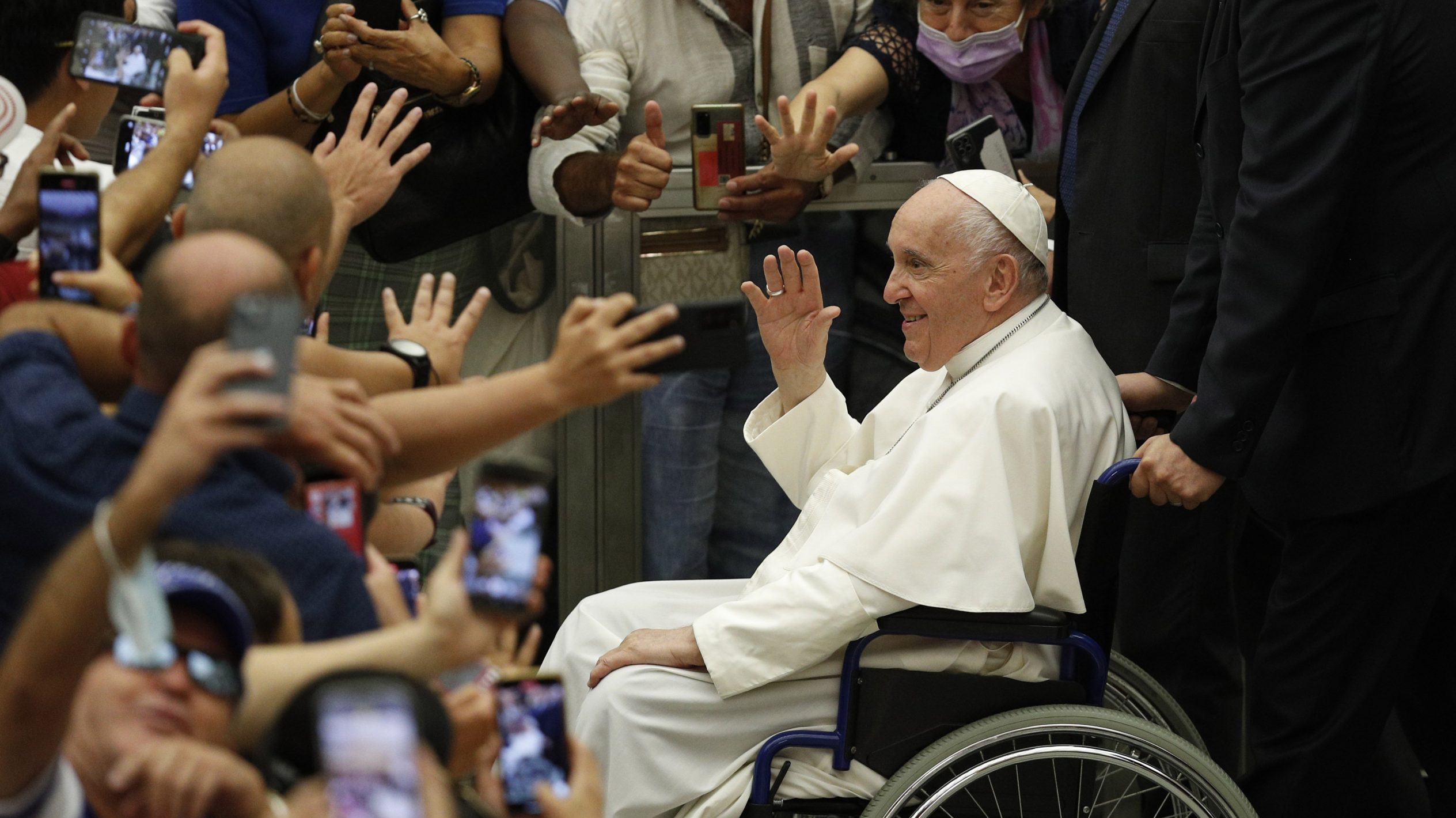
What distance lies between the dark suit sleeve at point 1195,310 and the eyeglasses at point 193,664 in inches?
88.4

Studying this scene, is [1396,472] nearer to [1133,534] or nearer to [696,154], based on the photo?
[1133,534]

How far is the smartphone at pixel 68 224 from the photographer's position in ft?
5.80

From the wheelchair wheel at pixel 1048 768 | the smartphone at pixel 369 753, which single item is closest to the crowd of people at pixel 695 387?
the smartphone at pixel 369 753

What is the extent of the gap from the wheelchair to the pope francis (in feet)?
0.15

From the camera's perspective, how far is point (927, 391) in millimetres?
3398

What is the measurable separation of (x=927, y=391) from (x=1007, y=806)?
1.03 meters

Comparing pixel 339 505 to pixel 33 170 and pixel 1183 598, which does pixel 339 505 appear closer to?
pixel 33 170

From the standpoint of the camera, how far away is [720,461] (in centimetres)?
430

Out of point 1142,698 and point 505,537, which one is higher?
point 505,537

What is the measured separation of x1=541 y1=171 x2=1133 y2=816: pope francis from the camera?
2748 mm

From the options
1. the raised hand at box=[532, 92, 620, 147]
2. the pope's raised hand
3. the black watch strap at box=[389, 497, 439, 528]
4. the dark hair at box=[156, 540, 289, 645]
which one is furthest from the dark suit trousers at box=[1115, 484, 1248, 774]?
the dark hair at box=[156, 540, 289, 645]

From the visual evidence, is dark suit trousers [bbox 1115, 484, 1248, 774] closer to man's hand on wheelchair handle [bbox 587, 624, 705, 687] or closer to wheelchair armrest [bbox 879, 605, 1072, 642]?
wheelchair armrest [bbox 879, 605, 1072, 642]

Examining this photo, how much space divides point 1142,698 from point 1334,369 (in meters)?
0.79

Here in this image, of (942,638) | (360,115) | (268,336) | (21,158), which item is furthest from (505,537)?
(21,158)
